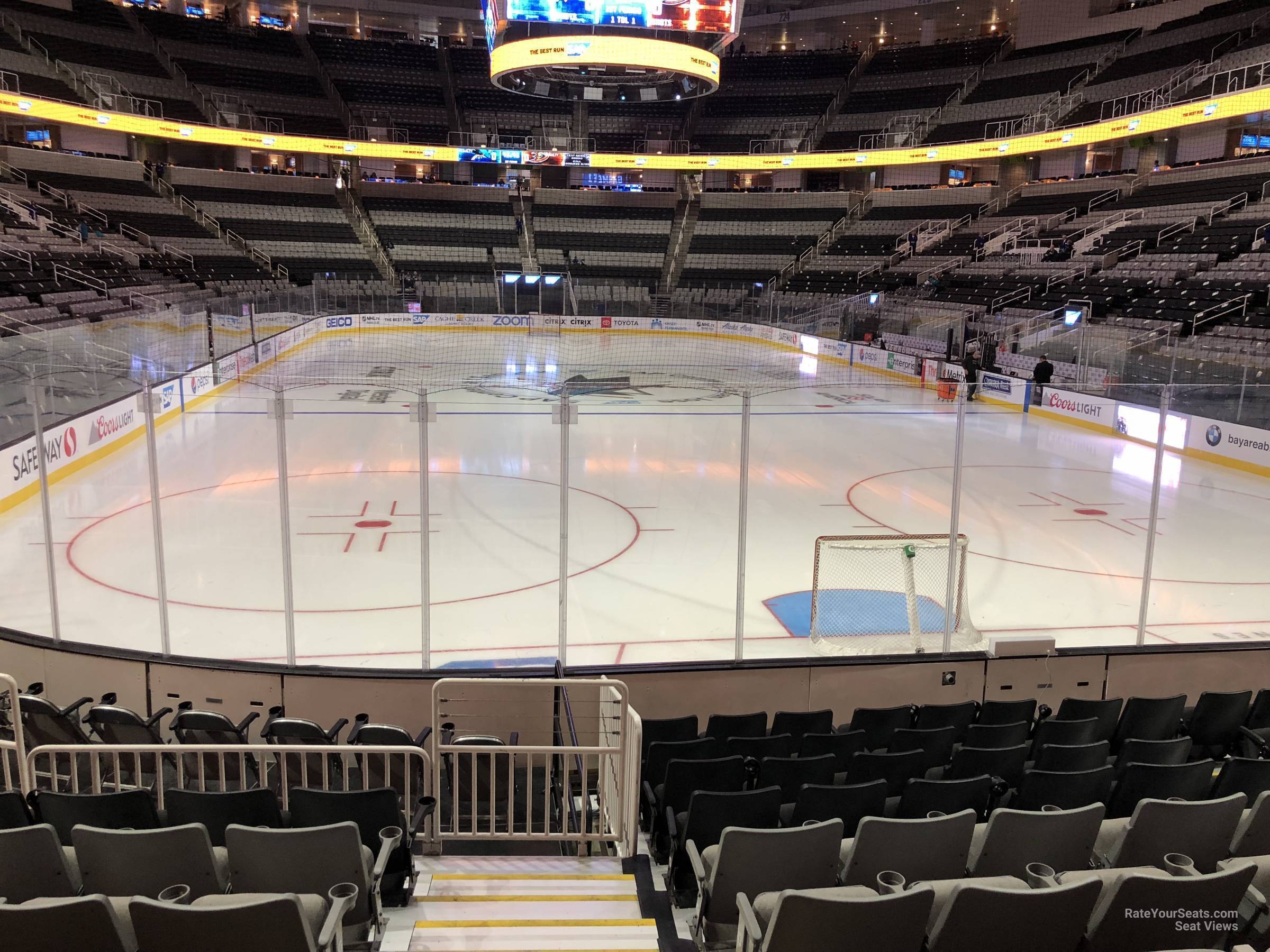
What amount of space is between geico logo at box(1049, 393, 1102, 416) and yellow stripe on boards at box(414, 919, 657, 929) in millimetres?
13118

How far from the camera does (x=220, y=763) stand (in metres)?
4.35

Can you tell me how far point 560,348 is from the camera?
3053 centimetres

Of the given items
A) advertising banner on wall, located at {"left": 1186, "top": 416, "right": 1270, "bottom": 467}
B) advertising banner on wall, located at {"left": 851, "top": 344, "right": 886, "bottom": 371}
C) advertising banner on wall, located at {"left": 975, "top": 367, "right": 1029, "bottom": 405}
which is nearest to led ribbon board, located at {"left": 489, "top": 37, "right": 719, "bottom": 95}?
advertising banner on wall, located at {"left": 851, "top": 344, "right": 886, "bottom": 371}

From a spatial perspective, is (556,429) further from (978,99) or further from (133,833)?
(978,99)

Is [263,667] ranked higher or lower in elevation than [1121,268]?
lower

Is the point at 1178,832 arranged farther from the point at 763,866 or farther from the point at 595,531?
the point at 595,531

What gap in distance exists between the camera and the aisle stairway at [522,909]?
3.56m

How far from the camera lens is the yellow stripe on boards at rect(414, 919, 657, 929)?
3.67m

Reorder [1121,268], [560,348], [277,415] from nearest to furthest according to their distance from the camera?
[277,415] < [1121,268] < [560,348]

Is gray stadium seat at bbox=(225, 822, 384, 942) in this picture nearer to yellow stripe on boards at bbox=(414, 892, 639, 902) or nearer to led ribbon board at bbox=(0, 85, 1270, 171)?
Answer: yellow stripe on boards at bbox=(414, 892, 639, 902)

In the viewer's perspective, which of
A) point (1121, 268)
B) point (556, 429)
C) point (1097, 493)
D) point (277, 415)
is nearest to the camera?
point (277, 415)

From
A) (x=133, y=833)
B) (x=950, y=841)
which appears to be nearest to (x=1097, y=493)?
(x=950, y=841)

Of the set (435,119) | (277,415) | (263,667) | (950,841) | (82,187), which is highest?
(435,119)

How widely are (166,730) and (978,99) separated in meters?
45.4
